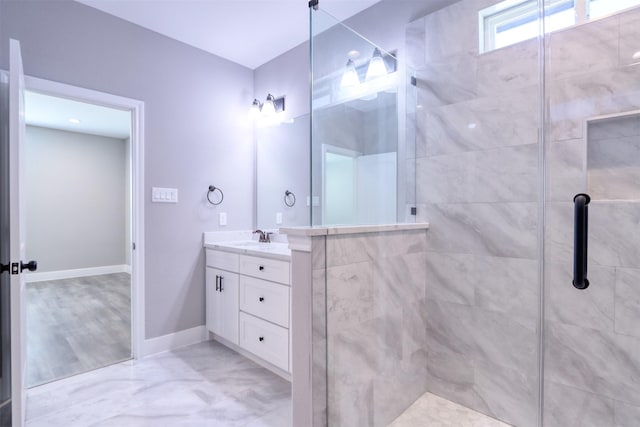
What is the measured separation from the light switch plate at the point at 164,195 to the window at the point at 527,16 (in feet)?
7.96

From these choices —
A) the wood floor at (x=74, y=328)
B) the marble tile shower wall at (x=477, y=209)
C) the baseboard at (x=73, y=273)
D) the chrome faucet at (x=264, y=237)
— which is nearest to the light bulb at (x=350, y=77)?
the marble tile shower wall at (x=477, y=209)

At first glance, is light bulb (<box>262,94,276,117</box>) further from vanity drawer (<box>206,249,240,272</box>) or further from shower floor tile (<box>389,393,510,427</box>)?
shower floor tile (<box>389,393,510,427</box>)

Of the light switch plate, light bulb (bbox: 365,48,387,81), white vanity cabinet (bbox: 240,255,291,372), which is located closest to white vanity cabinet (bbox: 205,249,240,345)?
white vanity cabinet (bbox: 240,255,291,372)

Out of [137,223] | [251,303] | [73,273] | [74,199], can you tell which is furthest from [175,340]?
[74,199]

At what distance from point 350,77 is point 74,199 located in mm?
5701

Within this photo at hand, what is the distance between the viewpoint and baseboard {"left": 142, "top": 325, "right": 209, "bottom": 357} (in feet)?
8.32

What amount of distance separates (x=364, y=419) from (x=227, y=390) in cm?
93

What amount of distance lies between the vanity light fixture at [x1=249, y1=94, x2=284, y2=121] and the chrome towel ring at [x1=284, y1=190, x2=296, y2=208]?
0.78 meters

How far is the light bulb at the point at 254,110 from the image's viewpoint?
124 inches

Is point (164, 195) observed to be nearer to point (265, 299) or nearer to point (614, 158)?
point (265, 299)

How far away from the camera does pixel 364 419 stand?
1.59m

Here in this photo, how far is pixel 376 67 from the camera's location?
198 cm

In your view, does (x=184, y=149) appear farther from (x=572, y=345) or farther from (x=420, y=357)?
(x=572, y=345)

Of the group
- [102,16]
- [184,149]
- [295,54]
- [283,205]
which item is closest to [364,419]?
[283,205]
